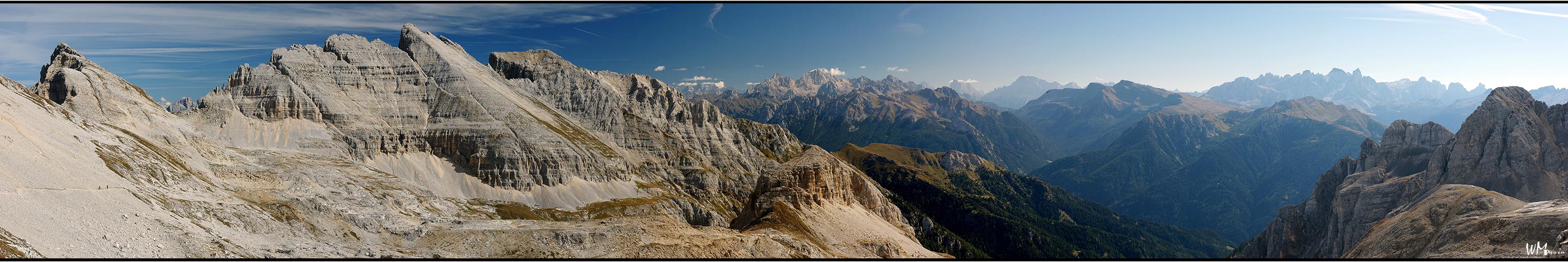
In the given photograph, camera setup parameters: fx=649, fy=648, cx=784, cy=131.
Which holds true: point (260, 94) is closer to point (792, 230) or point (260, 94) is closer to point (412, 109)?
point (412, 109)

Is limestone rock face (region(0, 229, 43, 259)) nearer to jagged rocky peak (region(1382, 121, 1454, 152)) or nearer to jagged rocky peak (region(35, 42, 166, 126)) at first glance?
jagged rocky peak (region(35, 42, 166, 126))

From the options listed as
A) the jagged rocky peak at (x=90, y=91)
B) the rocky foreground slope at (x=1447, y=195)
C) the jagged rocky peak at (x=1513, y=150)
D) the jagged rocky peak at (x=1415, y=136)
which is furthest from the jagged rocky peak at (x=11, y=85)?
the jagged rocky peak at (x=1415, y=136)

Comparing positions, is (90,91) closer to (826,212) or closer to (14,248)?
(14,248)

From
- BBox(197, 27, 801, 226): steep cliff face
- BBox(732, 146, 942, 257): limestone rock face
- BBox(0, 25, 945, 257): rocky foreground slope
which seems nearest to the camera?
BBox(0, 25, 945, 257): rocky foreground slope

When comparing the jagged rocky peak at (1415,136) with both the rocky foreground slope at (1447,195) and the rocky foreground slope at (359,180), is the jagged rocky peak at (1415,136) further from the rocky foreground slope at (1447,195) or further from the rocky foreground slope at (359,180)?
the rocky foreground slope at (359,180)

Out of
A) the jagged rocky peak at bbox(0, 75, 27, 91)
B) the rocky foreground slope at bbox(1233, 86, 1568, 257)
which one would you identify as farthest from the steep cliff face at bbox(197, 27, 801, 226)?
the rocky foreground slope at bbox(1233, 86, 1568, 257)

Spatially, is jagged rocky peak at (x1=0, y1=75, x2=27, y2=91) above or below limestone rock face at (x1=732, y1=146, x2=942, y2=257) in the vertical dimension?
above

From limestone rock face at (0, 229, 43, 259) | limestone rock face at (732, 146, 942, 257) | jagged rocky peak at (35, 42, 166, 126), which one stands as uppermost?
jagged rocky peak at (35, 42, 166, 126)
